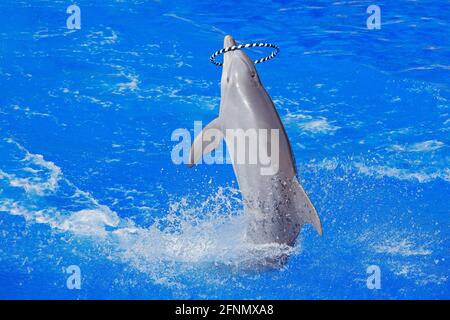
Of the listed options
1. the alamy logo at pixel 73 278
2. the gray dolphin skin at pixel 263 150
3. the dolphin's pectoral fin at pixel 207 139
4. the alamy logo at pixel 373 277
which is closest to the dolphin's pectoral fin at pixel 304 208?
the gray dolphin skin at pixel 263 150

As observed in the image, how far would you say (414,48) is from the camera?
42.1 feet

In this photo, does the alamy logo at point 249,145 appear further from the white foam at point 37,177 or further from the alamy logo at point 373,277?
the white foam at point 37,177

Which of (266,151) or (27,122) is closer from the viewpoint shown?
(266,151)

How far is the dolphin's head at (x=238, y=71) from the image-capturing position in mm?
7051

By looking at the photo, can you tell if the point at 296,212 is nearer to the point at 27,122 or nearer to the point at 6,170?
the point at 6,170

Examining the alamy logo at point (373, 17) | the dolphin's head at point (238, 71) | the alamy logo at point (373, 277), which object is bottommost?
the alamy logo at point (373, 277)

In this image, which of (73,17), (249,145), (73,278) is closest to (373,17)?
(73,17)

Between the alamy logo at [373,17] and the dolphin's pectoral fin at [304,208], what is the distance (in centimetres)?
718

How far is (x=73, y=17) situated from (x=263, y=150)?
23.0 feet

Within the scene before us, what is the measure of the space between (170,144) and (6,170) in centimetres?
193

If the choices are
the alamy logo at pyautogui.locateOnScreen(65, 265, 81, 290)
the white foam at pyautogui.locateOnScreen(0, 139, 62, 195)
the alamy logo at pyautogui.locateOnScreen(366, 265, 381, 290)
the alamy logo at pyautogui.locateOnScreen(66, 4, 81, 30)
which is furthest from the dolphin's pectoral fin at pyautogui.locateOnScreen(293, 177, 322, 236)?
the alamy logo at pyautogui.locateOnScreen(66, 4, 81, 30)

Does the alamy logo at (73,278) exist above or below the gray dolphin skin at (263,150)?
below
